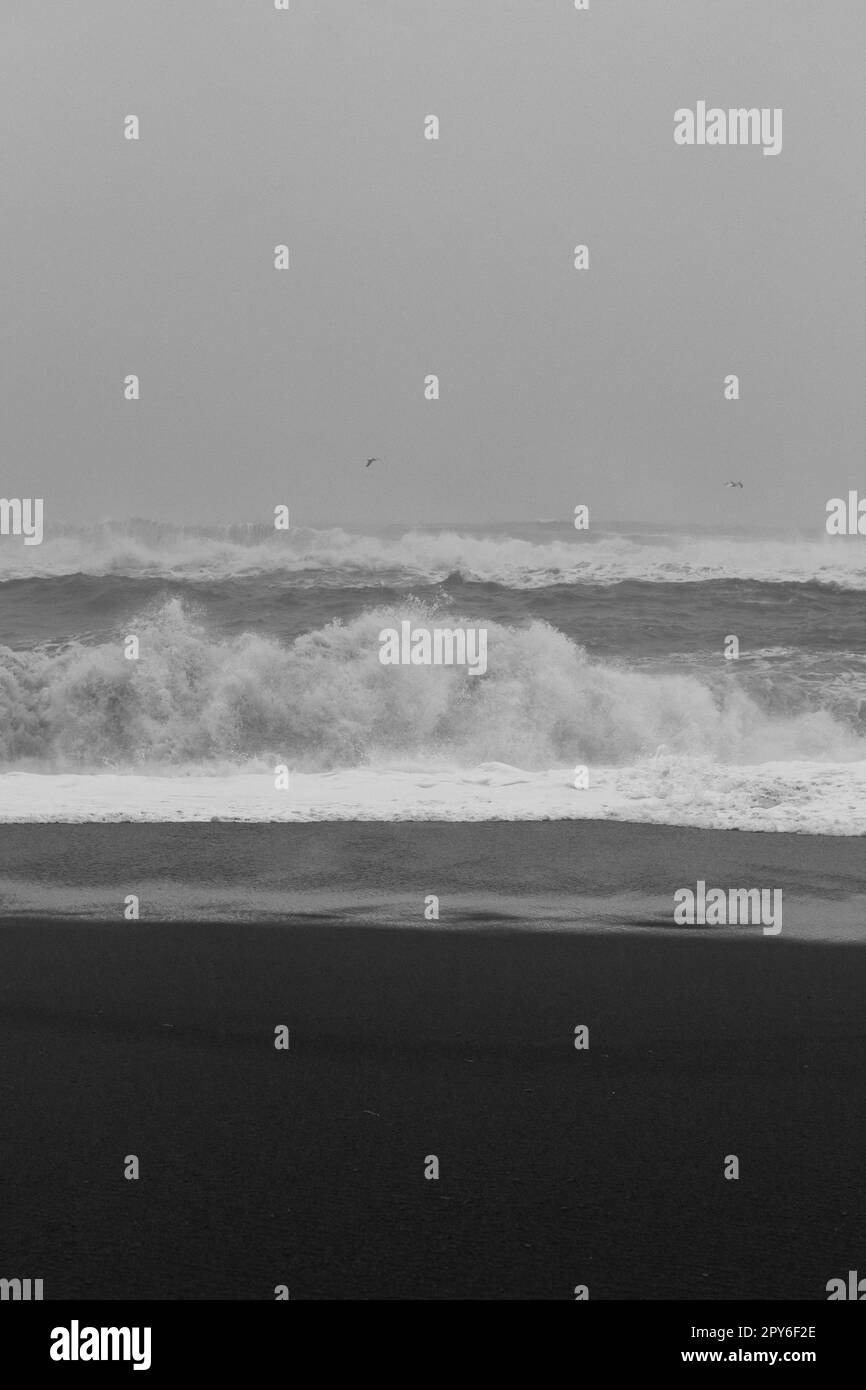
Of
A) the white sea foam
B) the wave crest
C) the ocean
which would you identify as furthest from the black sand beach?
the wave crest

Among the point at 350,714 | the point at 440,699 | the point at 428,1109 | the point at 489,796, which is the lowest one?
the point at 428,1109

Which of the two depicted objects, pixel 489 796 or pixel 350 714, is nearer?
pixel 489 796

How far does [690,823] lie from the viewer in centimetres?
1028

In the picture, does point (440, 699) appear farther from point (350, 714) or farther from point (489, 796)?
point (489, 796)

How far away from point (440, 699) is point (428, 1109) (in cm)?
1033

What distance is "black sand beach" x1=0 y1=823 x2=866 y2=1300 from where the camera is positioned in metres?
3.56

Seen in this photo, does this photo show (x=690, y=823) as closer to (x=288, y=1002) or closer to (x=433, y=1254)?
(x=288, y=1002)

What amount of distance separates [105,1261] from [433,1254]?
0.89 metres

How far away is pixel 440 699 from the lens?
1484cm

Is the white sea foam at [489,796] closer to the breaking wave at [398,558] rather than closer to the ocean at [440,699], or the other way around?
the ocean at [440,699]

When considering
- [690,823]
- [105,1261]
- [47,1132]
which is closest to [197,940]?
[47,1132]

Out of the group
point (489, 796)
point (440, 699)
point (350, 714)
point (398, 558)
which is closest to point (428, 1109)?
point (489, 796)

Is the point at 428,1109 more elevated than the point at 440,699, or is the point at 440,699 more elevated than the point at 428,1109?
the point at 440,699

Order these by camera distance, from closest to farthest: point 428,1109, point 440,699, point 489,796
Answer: point 428,1109 < point 489,796 < point 440,699
